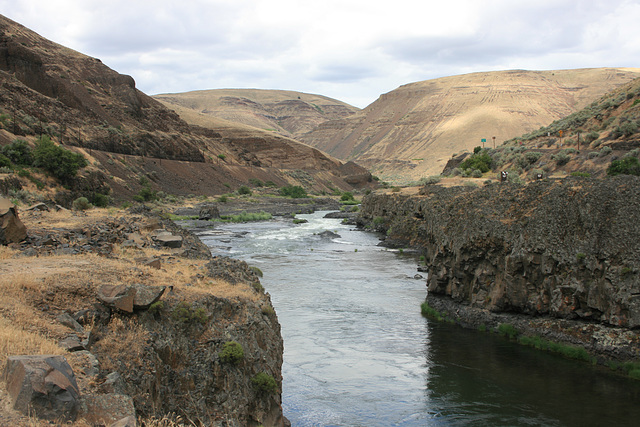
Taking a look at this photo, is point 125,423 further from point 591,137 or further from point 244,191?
point 244,191

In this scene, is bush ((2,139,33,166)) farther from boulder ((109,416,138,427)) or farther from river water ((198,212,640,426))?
boulder ((109,416,138,427))

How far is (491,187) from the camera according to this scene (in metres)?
22.1

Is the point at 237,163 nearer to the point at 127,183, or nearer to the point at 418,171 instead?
the point at 127,183

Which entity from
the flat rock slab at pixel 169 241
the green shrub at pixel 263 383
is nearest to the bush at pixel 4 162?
the flat rock slab at pixel 169 241

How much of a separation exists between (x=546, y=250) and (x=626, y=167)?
15363 millimetres

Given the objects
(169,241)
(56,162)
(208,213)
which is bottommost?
(208,213)

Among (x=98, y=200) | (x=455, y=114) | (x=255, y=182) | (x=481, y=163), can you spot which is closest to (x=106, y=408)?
(x=98, y=200)

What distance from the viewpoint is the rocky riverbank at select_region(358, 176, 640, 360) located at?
15.3 metres

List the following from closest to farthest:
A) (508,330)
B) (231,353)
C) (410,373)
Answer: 1. (231,353)
2. (410,373)
3. (508,330)

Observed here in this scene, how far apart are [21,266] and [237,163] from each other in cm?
9371

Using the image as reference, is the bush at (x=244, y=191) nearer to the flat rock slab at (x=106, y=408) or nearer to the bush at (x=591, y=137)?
the bush at (x=591, y=137)

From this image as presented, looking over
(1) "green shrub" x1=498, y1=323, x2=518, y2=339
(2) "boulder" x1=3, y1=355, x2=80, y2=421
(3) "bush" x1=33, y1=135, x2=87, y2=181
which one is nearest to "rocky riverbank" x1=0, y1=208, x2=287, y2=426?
(2) "boulder" x1=3, y1=355, x2=80, y2=421

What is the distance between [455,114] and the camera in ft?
516

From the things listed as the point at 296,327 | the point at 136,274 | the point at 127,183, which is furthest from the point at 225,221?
the point at 136,274
